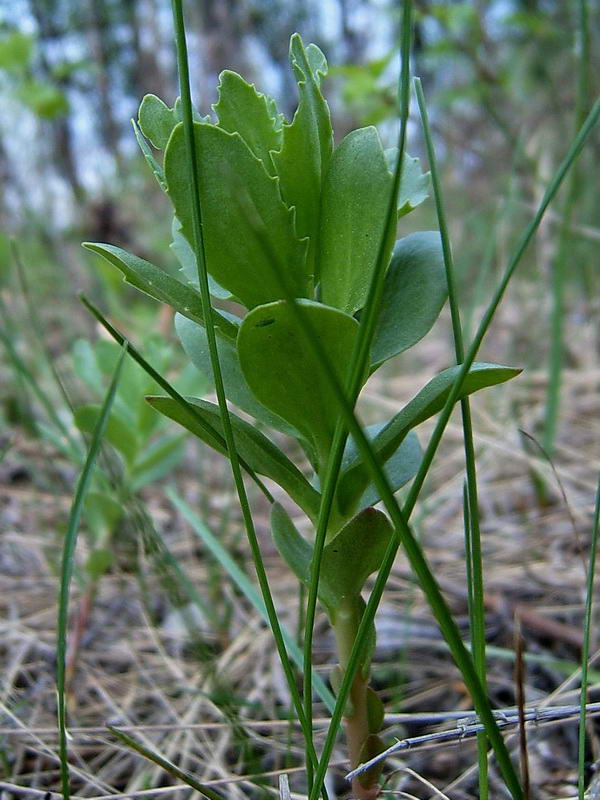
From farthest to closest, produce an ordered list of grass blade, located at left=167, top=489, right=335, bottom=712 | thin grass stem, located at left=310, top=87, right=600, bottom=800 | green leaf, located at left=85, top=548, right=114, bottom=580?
green leaf, located at left=85, top=548, right=114, bottom=580, grass blade, located at left=167, top=489, right=335, bottom=712, thin grass stem, located at left=310, top=87, right=600, bottom=800

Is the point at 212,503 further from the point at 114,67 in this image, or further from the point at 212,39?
the point at 114,67

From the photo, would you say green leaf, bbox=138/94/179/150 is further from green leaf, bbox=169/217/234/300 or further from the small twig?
the small twig

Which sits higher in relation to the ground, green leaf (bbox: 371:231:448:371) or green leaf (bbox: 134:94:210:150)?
green leaf (bbox: 134:94:210:150)

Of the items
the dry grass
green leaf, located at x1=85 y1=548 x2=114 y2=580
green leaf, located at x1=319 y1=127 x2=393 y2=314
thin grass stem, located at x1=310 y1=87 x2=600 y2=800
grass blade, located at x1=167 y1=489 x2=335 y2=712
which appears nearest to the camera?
thin grass stem, located at x1=310 y1=87 x2=600 y2=800

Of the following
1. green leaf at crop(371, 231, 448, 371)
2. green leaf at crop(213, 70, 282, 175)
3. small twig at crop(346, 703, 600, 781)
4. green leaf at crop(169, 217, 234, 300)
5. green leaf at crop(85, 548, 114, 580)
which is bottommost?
small twig at crop(346, 703, 600, 781)

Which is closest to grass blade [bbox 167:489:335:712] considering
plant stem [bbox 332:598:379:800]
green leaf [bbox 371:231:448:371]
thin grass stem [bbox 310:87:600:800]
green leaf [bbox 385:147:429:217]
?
plant stem [bbox 332:598:379:800]

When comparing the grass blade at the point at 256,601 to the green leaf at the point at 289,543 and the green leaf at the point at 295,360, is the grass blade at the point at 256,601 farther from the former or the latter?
the green leaf at the point at 295,360

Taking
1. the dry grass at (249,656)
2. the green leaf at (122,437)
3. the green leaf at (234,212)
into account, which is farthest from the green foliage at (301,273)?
the green leaf at (122,437)

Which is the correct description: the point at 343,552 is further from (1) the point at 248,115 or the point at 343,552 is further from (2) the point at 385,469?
(1) the point at 248,115
